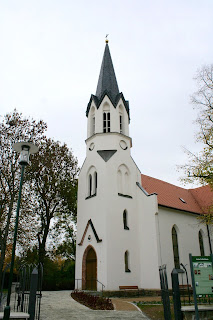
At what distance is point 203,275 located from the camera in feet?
25.4

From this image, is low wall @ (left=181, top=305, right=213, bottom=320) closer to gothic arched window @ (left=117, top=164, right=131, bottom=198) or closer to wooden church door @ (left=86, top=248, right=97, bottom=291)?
wooden church door @ (left=86, top=248, right=97, bottom=291)

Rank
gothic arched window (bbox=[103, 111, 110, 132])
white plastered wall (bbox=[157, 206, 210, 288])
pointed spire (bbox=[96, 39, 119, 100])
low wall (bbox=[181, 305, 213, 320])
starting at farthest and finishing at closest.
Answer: pointed spire (bbox=[96, 39, 119, 100]) < gothic arched window (bbox=[103, 111, 110, 132]) < white plastered wall (bbox=[157, 206, 210, 288]) < low wall (bbox=[181, 305, 213, 320])

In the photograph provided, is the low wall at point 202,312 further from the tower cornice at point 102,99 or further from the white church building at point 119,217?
the tower cornice at point 102,99

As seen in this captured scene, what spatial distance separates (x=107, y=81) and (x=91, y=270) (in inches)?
641

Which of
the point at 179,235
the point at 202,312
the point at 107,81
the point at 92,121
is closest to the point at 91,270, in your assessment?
the point at 179,235

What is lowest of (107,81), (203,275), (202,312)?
(202,312)

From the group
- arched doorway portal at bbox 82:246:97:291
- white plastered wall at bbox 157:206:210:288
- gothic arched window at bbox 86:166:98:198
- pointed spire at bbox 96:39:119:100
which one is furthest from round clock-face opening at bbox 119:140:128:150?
arched doorway portal at bbox 82:246:97:291

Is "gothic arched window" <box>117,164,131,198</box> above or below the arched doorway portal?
above

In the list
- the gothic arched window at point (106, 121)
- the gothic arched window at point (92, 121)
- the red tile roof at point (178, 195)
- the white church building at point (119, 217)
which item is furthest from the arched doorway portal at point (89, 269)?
the gothic arched window at point (92, 121)

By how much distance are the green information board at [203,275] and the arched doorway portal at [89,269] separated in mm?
13397

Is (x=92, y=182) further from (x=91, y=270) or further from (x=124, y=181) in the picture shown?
(x=91, y=270)

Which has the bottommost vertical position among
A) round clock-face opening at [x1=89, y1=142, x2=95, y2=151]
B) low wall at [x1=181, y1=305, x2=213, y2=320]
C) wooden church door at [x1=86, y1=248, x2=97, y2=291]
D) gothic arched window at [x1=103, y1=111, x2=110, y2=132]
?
low wall at [x1=181, y1=305, x2=213, y2=320]

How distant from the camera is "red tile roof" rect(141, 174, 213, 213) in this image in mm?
24914

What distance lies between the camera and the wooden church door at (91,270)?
65.3 ft
